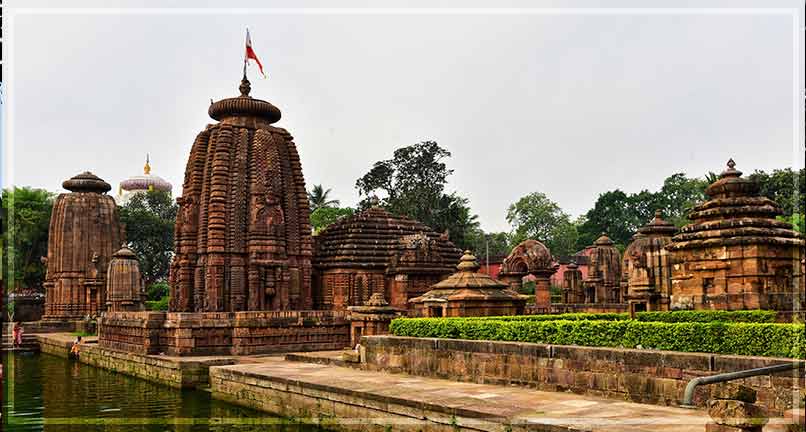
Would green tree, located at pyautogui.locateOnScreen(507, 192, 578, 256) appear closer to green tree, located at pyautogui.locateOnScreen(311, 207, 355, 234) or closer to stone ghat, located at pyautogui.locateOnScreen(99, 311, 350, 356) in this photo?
green tree, located at pyautogui.locateOnScreen(311, 207, 355, 234)

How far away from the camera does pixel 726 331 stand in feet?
38.2

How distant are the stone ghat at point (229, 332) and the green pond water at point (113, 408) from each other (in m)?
1.59

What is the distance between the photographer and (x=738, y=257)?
18953 mm

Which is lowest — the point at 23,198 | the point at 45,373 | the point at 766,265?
the point at 45,373

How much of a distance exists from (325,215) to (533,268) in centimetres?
3325

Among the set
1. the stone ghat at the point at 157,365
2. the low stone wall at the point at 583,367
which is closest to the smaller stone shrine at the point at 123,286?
the stone ghat at the point at 157,365

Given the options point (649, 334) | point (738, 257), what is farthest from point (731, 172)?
point (649, 334)

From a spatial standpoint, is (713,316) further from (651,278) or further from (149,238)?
(149,238)

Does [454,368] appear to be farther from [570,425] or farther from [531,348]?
[570,425]

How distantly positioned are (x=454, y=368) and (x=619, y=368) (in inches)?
165

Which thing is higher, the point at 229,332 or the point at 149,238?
the point at 149,238

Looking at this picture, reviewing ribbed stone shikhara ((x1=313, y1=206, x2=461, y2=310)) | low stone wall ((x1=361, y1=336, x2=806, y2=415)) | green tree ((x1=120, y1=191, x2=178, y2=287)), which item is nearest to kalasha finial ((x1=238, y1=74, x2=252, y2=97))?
ribbed stone shikhara ((x1=313, y1=206, x2=461, y2=310))

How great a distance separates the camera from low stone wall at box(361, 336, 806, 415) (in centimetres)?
1043

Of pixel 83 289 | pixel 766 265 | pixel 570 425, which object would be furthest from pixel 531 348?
pixel 83 289
